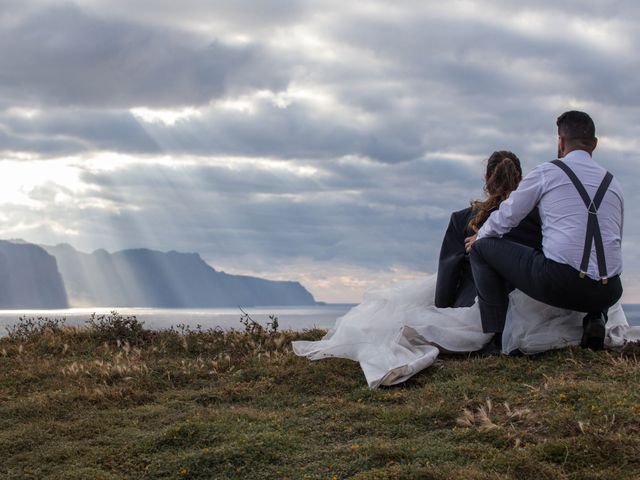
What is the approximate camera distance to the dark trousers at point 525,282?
8.91 metres

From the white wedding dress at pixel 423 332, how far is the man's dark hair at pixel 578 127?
2.15 metres

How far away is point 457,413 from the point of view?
299 inches

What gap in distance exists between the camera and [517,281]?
9422 millimetres

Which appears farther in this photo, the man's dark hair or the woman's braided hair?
the woman's braided hair

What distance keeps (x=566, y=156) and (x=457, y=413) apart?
3723 millimetres

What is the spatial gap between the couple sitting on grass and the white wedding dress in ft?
0.05

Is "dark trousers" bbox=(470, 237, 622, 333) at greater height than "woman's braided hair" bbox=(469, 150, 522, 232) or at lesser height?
lesser

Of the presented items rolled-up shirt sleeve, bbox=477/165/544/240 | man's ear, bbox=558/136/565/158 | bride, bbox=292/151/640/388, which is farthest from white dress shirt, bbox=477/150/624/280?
bride, bbox=292/151/640/388

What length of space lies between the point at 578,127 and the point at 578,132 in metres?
0.06

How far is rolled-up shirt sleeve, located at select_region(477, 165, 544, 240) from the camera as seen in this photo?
924 centimetres

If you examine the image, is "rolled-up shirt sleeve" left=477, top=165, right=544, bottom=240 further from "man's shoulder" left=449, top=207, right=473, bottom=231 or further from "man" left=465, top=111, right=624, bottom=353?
"man's shoulder" left=449, top=207, right=473, bottom=231

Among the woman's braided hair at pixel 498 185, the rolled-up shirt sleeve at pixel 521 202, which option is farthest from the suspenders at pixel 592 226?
the woman's braided hair at pixel 498 185

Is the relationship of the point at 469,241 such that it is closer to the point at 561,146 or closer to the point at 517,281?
the point at 517,281

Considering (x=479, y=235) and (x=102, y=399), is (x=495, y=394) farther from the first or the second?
(x=102, y=399)
